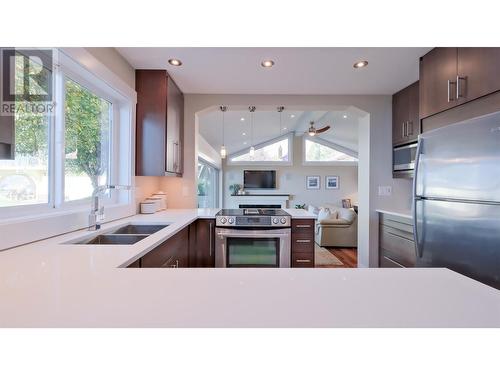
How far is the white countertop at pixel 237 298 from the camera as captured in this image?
0.53 m

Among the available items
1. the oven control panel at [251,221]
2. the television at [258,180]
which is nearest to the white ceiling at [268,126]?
the television at [258,180]

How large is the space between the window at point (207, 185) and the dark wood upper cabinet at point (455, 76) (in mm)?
4943

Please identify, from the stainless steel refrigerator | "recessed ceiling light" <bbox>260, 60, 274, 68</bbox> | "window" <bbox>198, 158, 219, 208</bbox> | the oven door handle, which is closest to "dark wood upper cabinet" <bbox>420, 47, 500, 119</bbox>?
the stainless steel refrigerator

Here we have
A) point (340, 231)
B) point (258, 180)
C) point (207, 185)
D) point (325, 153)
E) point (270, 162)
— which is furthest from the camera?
point (325, 153)

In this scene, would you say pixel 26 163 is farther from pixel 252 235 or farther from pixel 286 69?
pixel 286 69

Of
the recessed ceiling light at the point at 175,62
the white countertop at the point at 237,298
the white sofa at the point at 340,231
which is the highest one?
the recessed ceiling light at the point at 175,62

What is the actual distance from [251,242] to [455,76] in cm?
221

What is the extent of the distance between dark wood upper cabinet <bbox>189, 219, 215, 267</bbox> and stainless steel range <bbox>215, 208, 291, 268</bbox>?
55mm

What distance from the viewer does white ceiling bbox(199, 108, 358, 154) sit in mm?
5977

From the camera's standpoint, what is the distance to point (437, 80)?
2002 millimetres

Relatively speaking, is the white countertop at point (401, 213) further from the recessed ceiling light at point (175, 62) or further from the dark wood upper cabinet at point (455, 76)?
the recessed ceiling light at point (175, 62)

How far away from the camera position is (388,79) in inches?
103

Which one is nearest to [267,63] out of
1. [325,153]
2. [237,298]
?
[237,298]
